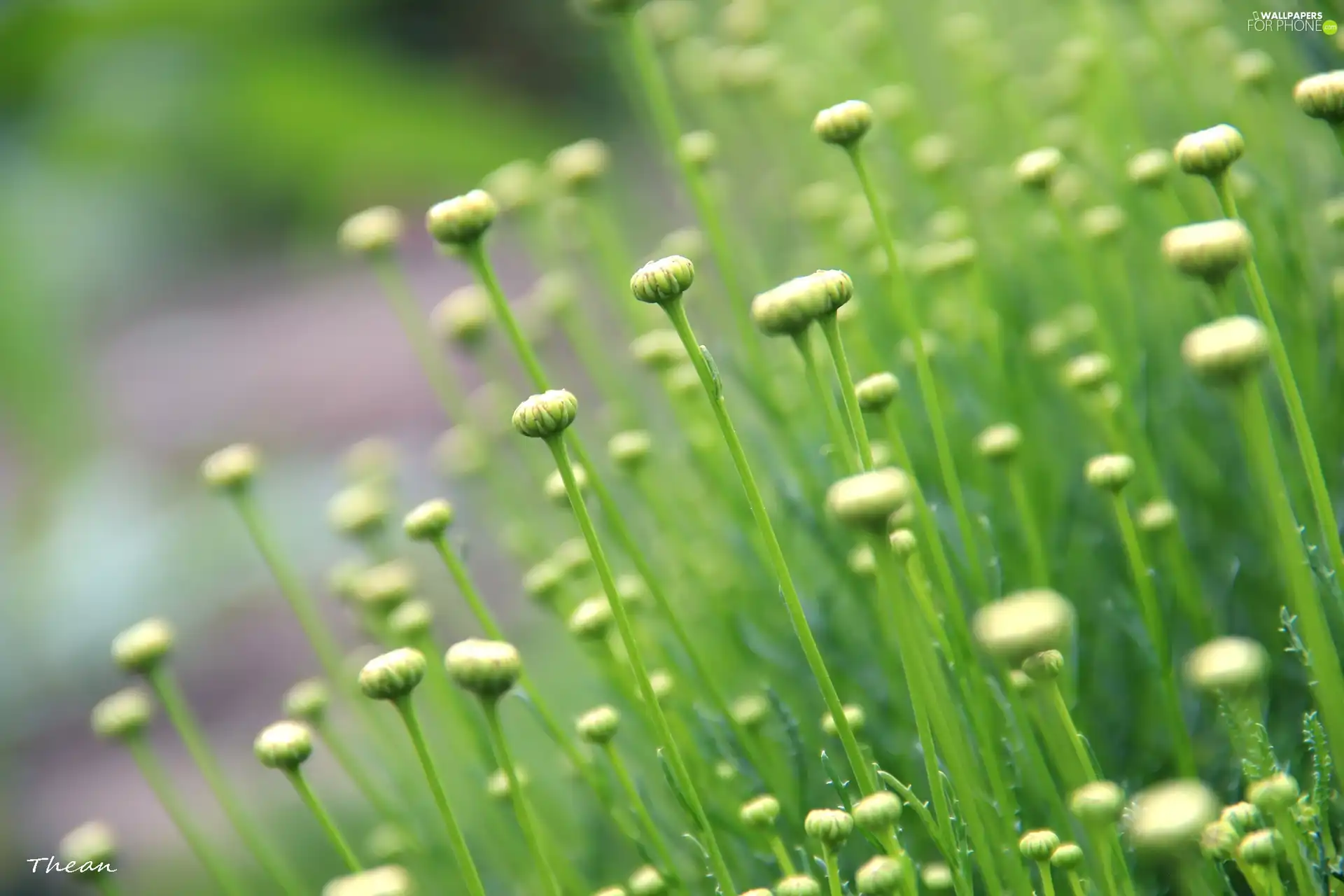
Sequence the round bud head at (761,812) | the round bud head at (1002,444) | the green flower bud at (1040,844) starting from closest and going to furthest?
the green flower bud at (1040,844) < the round bud head at (761,812) < the round bud head at (1002,444)

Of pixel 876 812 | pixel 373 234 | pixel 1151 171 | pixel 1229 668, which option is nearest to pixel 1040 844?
pixel 876 812

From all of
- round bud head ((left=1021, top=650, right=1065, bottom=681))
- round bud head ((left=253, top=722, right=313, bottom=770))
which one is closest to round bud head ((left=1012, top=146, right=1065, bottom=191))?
round bud head ((left=1021, top=650, right=1065, bottom=681))

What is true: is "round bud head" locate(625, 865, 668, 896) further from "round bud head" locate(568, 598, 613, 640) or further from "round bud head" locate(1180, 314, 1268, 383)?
"round bud head" locate(1180, 314, 1268, 383)

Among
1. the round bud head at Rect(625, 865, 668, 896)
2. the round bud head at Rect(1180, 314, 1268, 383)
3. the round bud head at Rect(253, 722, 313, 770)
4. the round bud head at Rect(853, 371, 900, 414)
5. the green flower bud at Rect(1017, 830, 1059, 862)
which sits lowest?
the green flower bud at Rect(1017, 830, 1059, 862)

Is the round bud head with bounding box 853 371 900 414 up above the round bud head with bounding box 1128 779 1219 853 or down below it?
above

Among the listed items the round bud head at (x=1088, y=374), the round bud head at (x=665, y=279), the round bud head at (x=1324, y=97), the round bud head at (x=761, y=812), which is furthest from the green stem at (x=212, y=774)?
the round bud head at (x=1324, y=97)

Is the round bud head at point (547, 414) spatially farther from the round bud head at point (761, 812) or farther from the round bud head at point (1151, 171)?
the round bud head at point (1151, 171)

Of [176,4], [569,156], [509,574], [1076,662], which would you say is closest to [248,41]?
[176,4]

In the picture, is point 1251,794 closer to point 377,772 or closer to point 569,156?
point 569,156
